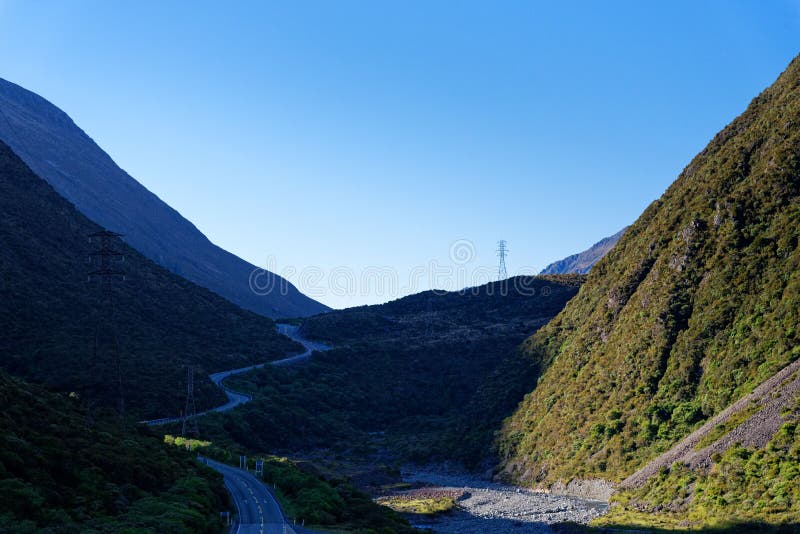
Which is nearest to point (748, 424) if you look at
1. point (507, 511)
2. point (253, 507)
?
point (507, 511)

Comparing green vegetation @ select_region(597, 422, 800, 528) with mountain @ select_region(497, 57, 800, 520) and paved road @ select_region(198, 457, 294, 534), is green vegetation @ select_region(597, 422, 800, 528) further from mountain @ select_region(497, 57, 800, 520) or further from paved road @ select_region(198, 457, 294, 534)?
paved road @ select_region(198, 457, 294, 534)

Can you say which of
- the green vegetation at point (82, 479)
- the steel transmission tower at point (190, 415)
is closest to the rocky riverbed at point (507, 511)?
the green vegetation at point (82, 479)

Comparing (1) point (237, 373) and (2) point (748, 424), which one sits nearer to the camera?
(2) point (748, 424)

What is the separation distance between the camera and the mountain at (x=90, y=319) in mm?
72562

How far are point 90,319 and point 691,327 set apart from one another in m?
66.0

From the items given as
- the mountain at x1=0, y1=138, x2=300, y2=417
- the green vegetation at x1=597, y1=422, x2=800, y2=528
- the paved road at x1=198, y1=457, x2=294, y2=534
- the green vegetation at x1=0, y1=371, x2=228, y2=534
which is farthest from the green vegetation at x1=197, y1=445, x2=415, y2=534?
the mountain at x1=0, y1=138, x2=300, y2=417

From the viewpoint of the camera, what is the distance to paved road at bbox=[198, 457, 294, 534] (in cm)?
3453

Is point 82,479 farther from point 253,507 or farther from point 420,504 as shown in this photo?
point 420,504

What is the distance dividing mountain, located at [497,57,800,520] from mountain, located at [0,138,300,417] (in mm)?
40571

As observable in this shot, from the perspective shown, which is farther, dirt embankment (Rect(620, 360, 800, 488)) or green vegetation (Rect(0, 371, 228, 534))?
dirt embankment (Rect(620, 360, 800, 488))

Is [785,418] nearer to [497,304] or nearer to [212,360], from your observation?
[212,360]

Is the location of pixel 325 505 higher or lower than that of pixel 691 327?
lower

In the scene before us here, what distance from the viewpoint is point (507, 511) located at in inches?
2044

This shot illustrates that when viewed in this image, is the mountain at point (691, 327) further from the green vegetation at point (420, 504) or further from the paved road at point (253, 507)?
the paved road at point (253, 507)
